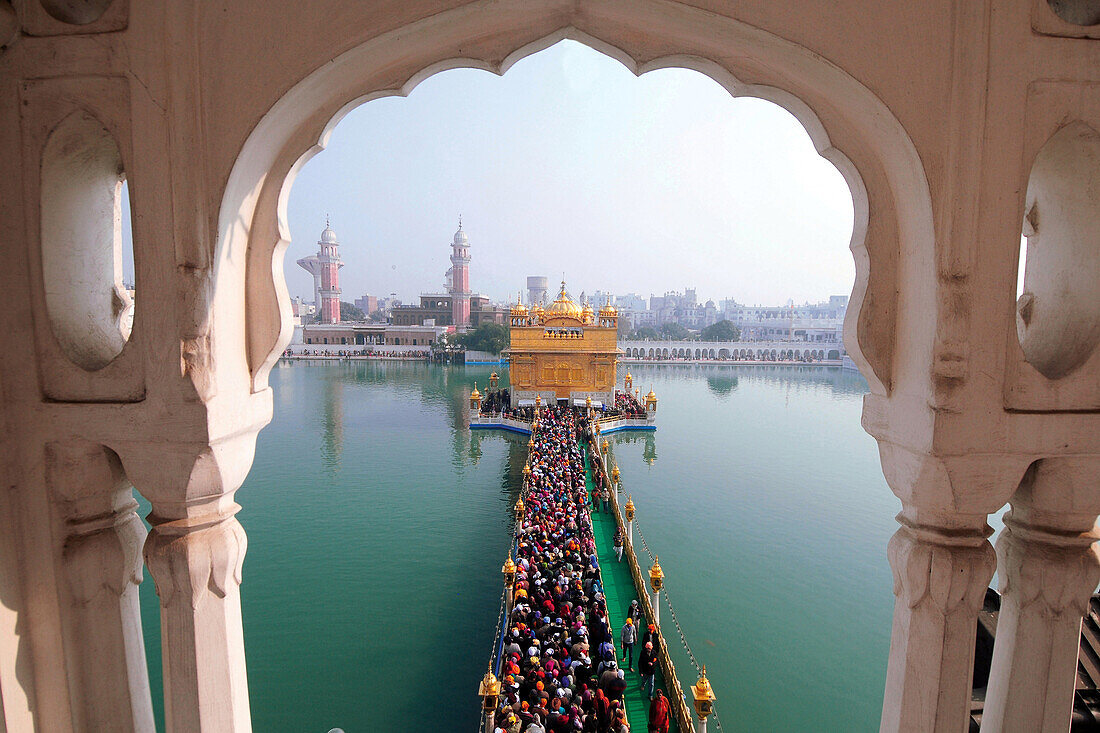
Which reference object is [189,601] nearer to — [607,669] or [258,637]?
[607,669]

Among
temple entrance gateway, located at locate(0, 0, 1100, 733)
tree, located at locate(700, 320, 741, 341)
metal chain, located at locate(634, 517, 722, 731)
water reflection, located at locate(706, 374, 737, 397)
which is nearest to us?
temple entrance gateway, located at locate(0, 0, 1100, 733)

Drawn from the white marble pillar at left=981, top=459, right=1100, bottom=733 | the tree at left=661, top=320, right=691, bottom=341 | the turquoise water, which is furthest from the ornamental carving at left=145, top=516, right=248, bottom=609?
the tree at left=661, top=320, right=691, bottom=341

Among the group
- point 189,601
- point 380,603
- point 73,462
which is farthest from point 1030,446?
point 380,603

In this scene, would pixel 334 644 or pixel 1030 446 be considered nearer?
pixel 1030 446

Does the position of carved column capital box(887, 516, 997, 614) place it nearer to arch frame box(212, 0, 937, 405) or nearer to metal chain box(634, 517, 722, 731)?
arch frame box(212, 0, 937, 405)

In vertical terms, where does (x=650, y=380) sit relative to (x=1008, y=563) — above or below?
below

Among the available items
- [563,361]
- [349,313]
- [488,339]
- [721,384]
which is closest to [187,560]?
[563,361]

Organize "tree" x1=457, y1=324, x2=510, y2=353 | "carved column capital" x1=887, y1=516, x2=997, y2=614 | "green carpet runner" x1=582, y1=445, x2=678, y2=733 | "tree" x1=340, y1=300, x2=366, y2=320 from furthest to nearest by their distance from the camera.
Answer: "tree" x1=340, y1=300, x2=366, y2=320
"tree" x1=457, y1=324, x2=510, y2=353
"green carpet runner" x1=582, y1=445, x2=678, y2=733
"carved column capital" x1=887, y1=516, x2=997, y2=614
